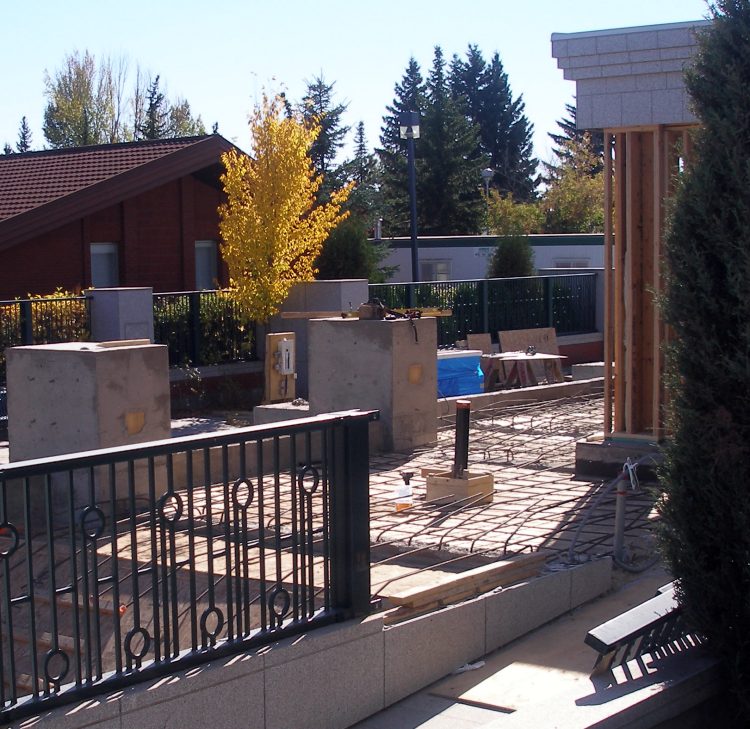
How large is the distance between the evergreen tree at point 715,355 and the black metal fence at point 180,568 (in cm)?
152

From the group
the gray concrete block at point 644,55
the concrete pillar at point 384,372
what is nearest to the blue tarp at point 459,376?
the concrete pillar at point 384,372

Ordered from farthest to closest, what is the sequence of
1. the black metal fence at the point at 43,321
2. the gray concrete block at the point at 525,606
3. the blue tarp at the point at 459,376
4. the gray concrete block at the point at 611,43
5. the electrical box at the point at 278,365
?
the electrical box at the point at 278,365 < the blue tarp at the point at 459,376 < the black metal fence at the point at 43,321 < the gray concrete block at the point at 611,43 < the gray concrete block at the point at 525,606

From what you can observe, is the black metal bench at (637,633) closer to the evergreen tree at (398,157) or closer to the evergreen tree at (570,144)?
the evergreen tree at (398,157)

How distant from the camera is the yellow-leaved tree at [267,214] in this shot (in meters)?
18.6

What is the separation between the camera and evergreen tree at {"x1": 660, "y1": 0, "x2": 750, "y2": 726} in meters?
4.80

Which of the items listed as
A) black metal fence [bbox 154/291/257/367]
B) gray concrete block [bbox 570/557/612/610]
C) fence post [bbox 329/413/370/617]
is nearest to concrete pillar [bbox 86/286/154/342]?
black metal fence [bbox 154/291/257/367]

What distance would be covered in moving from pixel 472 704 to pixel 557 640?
37.2 inches

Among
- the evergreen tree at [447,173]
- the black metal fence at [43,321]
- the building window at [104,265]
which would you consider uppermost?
the evergreen tree at [447,173]

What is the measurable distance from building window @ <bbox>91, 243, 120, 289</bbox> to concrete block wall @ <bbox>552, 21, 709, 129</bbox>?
16306mm

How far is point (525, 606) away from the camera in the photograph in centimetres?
647

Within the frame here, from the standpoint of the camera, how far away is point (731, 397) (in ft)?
16.0

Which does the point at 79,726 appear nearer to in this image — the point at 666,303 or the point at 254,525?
the point at 666,303

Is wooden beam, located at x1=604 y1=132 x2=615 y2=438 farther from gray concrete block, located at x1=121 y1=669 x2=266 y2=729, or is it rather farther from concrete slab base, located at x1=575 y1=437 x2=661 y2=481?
gray concrete block, located at x1=121 y1=669 x2=266 y2=729

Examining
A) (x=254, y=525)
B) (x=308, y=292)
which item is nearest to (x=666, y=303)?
(x=254, y=525)
